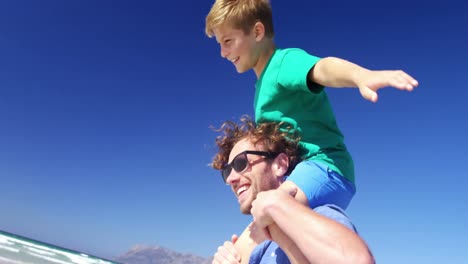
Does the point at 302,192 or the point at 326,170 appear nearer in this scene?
the point at 302,192

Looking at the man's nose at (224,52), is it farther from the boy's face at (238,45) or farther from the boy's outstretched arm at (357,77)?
the boy's outstretched arm at (357,77)

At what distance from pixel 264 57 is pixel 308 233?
1656 mm

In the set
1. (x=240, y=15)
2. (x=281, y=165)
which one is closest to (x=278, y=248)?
(x=281, y=165)

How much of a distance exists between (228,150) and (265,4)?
1229 mm

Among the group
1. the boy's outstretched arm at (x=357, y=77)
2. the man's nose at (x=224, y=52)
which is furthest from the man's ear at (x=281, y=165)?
the man's nose at (x=224, y=52)

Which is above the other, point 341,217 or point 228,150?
point 228,150

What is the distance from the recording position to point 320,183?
2193 mm

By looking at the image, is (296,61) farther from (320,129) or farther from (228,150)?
(228,150)

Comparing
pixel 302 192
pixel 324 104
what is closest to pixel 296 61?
pixel 324 104

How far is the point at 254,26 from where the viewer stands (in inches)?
113

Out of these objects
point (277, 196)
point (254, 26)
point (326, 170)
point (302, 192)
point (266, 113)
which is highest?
point (254, 26)

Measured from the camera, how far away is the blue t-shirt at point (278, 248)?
6.31 feet

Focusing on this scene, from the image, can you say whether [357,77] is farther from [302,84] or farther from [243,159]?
[243,159]

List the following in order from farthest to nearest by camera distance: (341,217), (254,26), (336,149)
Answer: (254,26)
(336,149)
(341,217)
